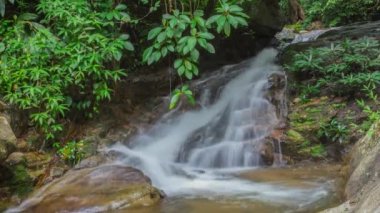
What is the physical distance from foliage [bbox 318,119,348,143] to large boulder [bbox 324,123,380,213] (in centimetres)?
106

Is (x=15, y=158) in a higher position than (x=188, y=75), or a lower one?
lower

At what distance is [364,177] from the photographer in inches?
138

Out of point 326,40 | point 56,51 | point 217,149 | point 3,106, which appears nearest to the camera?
point 3,106

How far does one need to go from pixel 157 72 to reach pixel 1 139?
10.2ft

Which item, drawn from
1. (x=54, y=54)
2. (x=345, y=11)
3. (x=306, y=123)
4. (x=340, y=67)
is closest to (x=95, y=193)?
(x=54, y=54)

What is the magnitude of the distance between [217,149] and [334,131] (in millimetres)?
1488

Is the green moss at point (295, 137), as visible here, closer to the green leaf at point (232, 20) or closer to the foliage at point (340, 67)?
the foliage at point (340, 67)

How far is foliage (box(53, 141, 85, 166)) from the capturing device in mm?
5098

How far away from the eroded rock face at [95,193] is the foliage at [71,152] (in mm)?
602

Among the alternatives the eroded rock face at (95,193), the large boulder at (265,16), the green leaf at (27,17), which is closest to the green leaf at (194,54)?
the eroded rock face at (95,193)

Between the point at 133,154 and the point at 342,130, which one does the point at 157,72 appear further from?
the point at 342,130

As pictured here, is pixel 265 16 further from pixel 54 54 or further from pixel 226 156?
pixel 54 54

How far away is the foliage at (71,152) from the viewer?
201 inches

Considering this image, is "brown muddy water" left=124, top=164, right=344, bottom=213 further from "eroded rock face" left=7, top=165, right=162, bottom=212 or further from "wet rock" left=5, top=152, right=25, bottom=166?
"wet rock" left=5, top=152, right=25, bottom=166
